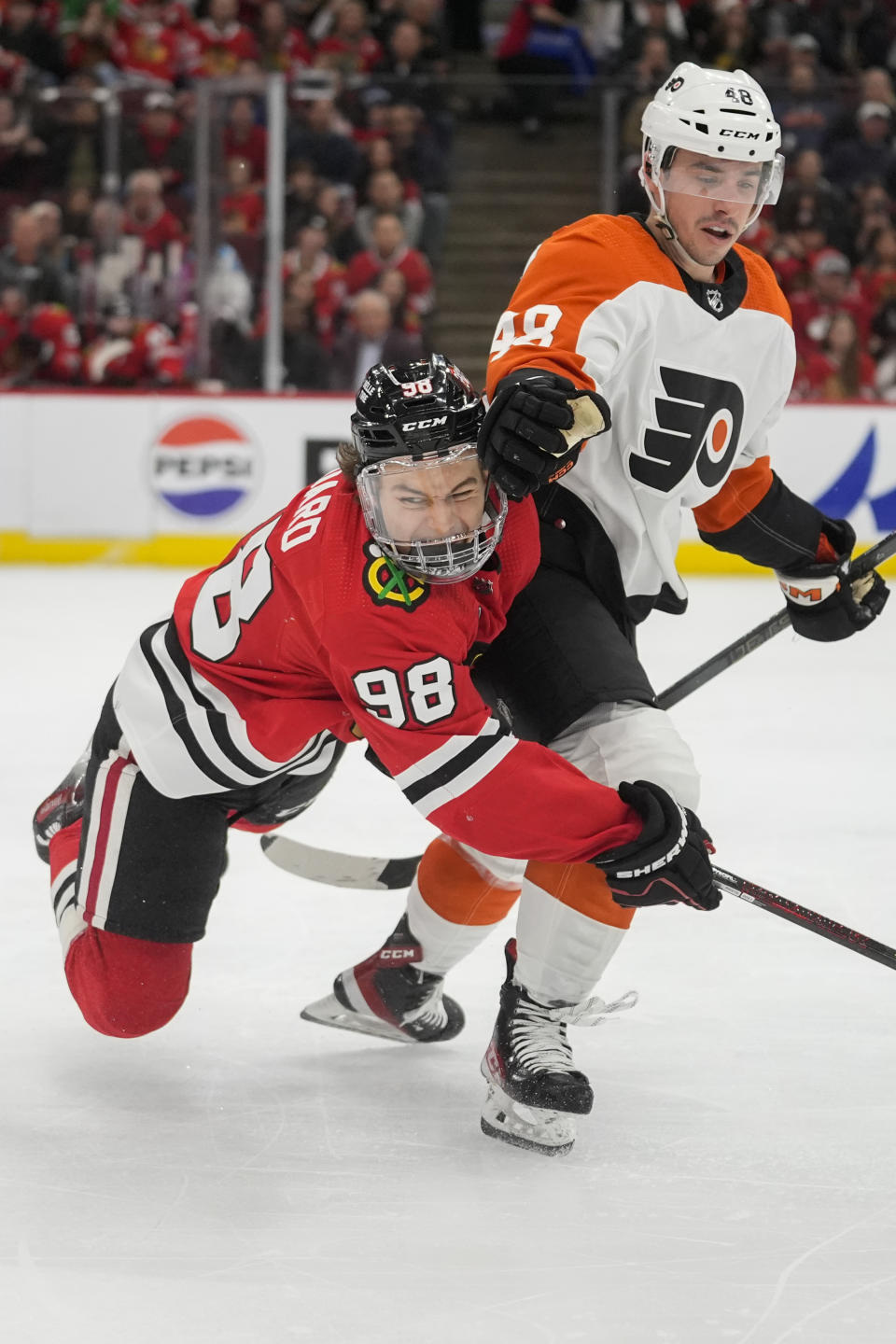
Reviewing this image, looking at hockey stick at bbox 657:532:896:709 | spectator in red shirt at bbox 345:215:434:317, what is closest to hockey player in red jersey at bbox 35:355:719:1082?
hockey stick at bbox 657:532:896:709

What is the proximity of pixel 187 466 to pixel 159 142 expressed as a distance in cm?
126

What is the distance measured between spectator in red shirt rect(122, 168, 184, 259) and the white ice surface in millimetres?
3752

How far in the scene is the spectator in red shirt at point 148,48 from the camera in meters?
7.69

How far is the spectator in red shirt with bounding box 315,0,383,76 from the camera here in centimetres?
772

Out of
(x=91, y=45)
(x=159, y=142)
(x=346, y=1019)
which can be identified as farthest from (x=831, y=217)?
(x=346, y=1019)

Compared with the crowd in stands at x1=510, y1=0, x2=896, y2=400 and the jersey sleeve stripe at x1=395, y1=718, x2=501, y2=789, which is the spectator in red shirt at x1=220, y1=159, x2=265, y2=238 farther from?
the jersey sleeve stripe at x1=395, y1=718, x2=501, y2=789

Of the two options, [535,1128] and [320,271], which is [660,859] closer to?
[535,1128]

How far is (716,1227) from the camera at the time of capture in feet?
5.82

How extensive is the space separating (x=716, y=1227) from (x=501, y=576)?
75cm

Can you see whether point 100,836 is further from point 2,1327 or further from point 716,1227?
point 716,1227

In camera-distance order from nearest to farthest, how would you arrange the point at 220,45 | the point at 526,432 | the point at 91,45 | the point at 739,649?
the point at 526,432
the point at 739,649
the point at 91,45
the point at 220,45

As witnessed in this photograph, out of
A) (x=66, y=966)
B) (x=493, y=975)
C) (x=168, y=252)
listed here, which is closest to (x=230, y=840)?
(x=493, y=975)

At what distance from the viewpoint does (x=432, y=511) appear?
180 cm

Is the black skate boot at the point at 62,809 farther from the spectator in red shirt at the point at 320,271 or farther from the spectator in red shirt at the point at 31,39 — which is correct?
the spectator in red shirt at the point at 31,39
